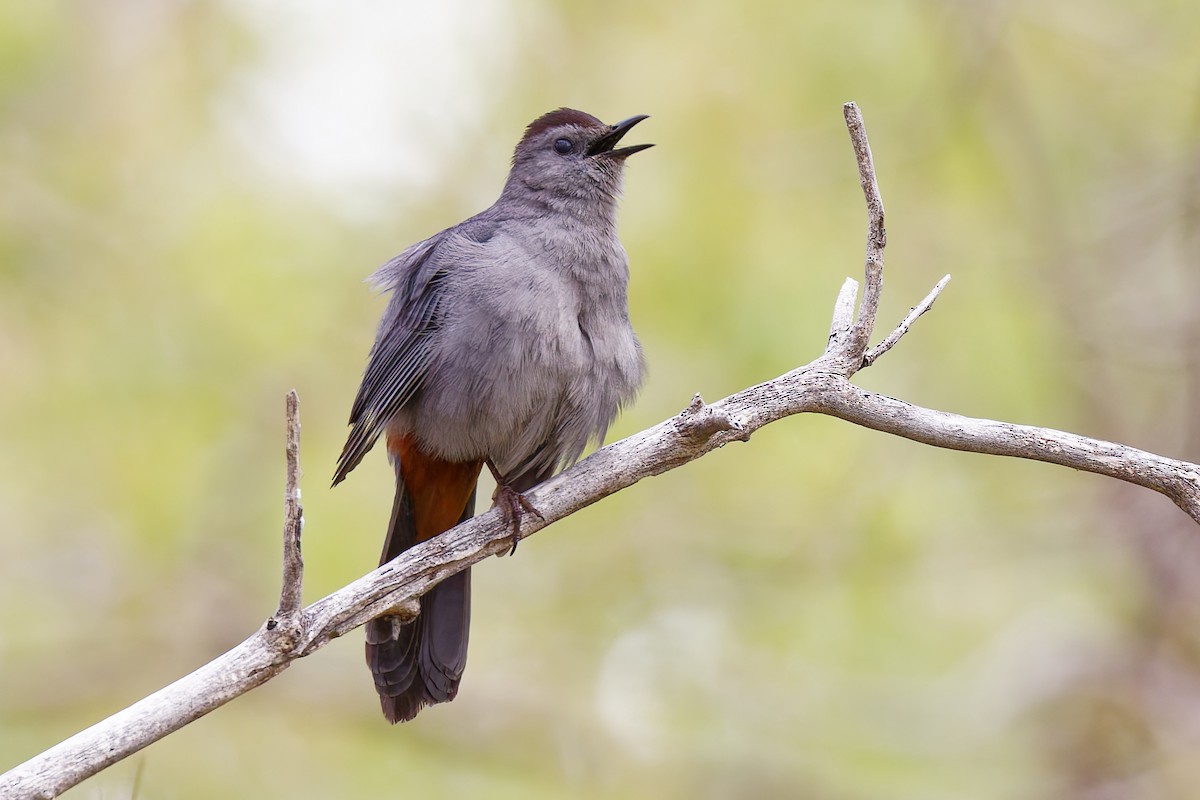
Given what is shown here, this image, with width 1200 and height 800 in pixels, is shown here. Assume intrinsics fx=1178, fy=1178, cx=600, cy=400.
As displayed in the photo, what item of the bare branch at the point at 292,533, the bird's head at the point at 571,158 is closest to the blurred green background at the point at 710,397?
the bird's head at the point at 571,158

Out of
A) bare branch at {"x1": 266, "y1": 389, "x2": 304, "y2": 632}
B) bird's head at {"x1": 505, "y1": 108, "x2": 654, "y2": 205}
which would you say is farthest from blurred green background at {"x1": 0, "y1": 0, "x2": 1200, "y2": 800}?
bare branch at {"x1": 266, "y1": 389, "x2": 304, "y2": 632}

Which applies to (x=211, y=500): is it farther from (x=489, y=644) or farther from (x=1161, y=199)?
(x=1161, y=199)

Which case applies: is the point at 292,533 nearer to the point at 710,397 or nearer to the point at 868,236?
the point at 868,236

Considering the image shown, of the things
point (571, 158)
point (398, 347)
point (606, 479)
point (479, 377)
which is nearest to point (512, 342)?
point (479, 377)

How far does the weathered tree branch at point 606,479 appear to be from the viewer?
9.34 feet

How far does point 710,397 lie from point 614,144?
6.62 feet

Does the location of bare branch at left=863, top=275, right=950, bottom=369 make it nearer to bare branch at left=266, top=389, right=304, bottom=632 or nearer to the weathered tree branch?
the weathered tree branch

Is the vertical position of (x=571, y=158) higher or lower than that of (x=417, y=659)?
higher

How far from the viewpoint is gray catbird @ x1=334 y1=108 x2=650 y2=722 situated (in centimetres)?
413

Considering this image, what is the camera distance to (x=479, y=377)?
415 cm

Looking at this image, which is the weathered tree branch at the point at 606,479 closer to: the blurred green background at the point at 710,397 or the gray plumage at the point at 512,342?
the gray plumage at the point at 512,342

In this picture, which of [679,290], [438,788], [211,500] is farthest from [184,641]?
[679,290]

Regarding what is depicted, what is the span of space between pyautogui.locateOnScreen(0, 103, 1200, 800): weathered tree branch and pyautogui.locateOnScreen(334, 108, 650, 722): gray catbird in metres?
0.43

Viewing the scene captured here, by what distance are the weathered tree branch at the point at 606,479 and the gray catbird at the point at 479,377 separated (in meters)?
0.43
